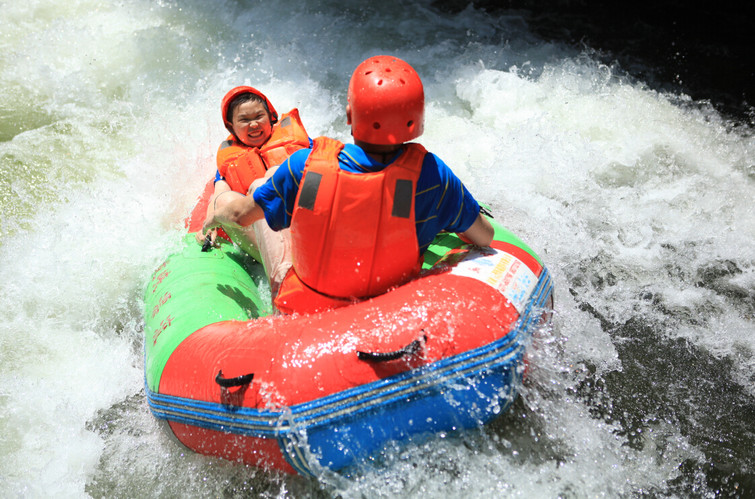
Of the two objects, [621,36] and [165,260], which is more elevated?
[621,36]

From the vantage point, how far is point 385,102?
216cm

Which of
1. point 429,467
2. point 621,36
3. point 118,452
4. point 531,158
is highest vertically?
point 621,36

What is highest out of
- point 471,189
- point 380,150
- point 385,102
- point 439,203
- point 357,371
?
point 385,102

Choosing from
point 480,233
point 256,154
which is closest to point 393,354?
point 480,233

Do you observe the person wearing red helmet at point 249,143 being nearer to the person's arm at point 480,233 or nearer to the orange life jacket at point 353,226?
the orange life jacket at point 353,226

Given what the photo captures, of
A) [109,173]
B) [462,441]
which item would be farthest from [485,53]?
[462,441]

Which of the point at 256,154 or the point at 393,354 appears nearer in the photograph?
the point at 393,354

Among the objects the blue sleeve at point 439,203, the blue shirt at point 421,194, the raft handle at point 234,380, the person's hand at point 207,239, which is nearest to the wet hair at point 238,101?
the person's hand at point 207,239

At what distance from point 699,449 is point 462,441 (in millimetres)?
1140

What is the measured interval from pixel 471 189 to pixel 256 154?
1.67 meters

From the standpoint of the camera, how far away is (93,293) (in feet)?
12.4

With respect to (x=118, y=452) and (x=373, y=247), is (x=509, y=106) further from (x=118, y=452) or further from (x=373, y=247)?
(x=118, y=452)

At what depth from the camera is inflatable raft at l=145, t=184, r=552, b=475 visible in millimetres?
2301

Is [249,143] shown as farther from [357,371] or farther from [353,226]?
[357,371]
